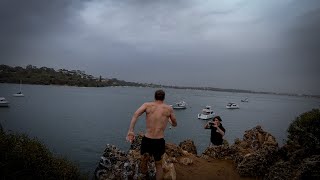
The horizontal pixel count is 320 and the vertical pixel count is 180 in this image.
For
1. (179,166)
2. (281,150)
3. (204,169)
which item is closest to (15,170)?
(179,166)

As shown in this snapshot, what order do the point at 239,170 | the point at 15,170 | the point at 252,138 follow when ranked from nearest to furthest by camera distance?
1. the point at 15,170
2. the point at 239,170
3. the point at 252,138

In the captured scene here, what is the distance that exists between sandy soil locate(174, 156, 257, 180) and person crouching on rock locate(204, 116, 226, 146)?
1.91 metres

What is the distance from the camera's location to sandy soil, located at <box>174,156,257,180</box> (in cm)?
1073

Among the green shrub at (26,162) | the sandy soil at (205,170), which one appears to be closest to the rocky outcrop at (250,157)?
the sandy soil at (205,170)

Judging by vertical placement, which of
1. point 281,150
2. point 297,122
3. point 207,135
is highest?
point 297,122

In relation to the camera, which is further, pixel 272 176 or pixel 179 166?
pixel 179 166

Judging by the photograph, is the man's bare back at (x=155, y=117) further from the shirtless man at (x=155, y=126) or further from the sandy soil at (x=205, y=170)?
the sandy soil at (x=205, y=170)

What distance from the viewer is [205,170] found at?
444 inches

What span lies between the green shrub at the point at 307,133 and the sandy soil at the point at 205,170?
2.06 meters

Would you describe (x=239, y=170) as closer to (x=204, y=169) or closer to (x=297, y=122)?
(x=204, y=169)

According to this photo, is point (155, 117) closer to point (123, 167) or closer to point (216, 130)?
point (123, 167)

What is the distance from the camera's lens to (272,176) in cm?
1015

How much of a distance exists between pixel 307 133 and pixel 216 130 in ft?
14.5

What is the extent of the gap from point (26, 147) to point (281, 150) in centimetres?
810
